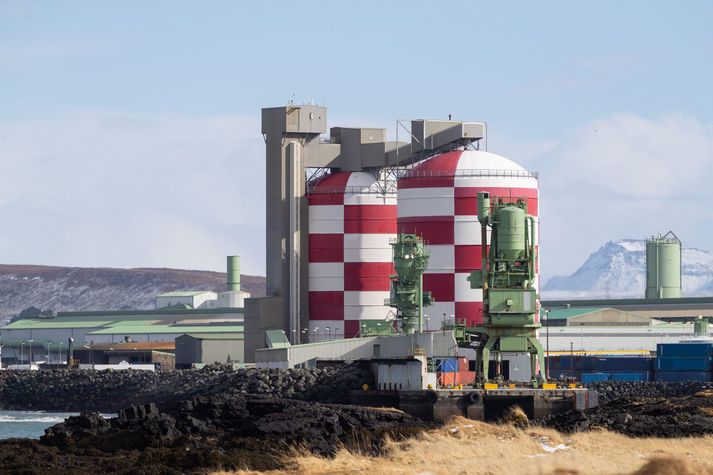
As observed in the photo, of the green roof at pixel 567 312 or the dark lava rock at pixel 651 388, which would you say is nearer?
the dark lava rock at pixel 651 388

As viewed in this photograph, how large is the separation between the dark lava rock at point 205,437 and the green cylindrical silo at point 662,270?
89820 millimetres

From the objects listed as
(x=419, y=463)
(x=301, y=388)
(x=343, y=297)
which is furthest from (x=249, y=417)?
(x=343, y=297)

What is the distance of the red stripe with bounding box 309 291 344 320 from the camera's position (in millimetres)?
91956

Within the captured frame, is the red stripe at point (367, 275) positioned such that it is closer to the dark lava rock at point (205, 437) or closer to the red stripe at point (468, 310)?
the red stripe at point (468, 310)

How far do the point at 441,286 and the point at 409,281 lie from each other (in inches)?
114

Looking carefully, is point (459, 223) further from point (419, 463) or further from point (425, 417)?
point (419, 463)

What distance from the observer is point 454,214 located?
8438cm

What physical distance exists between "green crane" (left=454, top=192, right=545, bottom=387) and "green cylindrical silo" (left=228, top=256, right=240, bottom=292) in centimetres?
10548

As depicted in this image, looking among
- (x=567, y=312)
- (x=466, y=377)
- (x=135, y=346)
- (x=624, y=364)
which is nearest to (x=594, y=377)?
(x=624, y=364)

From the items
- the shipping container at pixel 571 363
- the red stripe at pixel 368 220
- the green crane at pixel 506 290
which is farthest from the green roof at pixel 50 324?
the green crane at pixel 506 290

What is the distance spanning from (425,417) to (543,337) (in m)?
41.5

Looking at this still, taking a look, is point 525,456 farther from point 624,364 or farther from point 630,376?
point 624,364

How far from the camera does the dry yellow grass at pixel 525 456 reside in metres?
34.7

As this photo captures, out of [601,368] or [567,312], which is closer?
[601,368]
